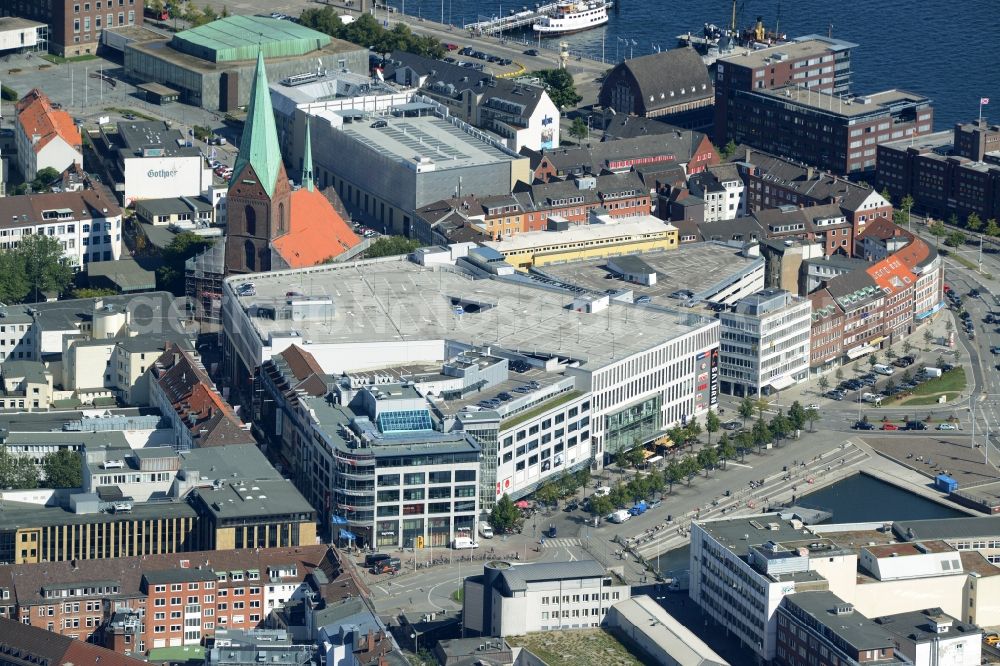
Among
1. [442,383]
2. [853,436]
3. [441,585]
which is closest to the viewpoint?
[441,585]

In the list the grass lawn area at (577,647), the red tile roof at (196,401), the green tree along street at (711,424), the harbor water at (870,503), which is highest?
the red tile roof at (196,401)

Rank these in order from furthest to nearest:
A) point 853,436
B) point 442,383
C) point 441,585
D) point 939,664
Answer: point 853,436
point 442,383
point 441,585
point 939,664

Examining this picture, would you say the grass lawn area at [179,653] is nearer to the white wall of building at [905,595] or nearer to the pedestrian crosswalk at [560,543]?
the pedestrian crosswalk at [560,543]

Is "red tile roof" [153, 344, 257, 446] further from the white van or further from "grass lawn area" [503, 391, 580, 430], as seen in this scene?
the white van

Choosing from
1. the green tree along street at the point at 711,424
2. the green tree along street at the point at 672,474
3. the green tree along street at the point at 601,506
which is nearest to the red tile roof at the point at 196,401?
the green tree along street at the point at 601,506

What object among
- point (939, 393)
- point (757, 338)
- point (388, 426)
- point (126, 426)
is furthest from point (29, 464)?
point (939, 393)

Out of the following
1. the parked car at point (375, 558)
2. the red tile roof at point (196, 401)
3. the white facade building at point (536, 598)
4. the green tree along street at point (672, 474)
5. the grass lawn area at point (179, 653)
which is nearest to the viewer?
the grass lawn area at point (179, 653)

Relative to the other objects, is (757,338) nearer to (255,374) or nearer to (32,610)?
(255,374)
